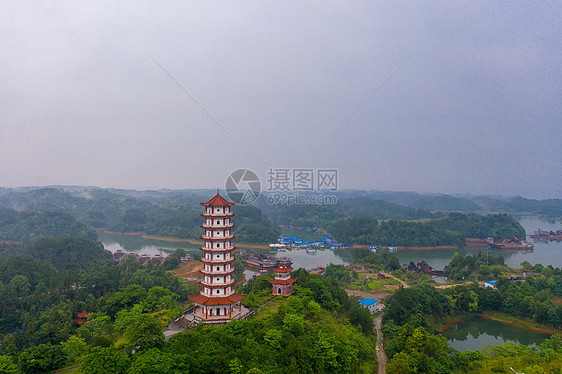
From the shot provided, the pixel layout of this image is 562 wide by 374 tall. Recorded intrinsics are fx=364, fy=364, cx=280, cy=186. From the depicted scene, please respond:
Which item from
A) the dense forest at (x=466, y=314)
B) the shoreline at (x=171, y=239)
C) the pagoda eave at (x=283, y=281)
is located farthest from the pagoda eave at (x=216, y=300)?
the shoreline at (x=171, y=239)

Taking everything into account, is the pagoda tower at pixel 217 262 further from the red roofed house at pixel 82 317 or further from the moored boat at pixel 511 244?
the moored boat at pixel 511 244

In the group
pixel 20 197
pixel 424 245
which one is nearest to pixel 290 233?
pixel 424 245

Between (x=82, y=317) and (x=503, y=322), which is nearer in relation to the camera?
(x=82, y=317)

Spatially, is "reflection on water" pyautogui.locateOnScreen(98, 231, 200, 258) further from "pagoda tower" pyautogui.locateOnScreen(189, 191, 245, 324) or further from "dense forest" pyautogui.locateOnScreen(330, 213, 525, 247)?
"pagoda tower" pyautogui.locateOnScreen(189, 191, 245, 324)

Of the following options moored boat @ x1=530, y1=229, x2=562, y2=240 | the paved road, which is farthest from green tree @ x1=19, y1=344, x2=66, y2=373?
moored boat @ x1=530, y1=229, x2=562, y2=240

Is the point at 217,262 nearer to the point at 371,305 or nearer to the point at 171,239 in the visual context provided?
the point at 371,305

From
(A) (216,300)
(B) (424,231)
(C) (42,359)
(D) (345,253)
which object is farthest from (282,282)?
(B) (424,231)
